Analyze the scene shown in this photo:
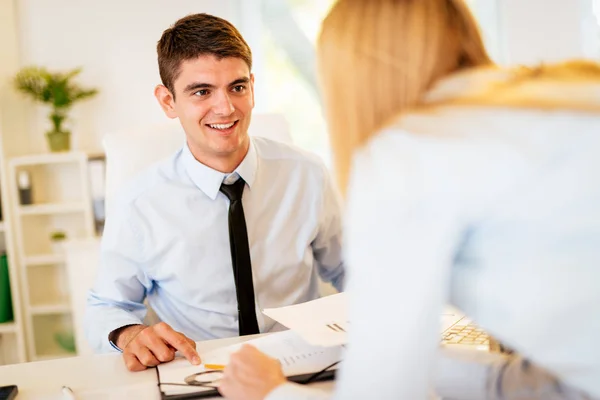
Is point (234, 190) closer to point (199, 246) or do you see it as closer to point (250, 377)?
point (199, 246)

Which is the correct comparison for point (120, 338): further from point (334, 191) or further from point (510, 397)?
point (510, 397)

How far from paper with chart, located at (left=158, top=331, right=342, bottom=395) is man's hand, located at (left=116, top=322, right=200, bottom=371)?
16 millimetres

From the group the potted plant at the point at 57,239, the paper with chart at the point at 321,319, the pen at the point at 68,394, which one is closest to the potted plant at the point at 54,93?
the potted plant at the point at 57,239

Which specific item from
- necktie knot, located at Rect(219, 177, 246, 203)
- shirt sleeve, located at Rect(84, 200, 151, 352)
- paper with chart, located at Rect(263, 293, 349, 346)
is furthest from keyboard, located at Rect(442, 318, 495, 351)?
shirt sleeve, located at Rect(84, 200, 151, 352)

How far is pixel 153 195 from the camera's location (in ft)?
5.57

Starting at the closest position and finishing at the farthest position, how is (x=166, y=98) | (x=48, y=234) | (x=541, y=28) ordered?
(x=166, y=98) < (x=48, y=234) < (x=541, y=28)

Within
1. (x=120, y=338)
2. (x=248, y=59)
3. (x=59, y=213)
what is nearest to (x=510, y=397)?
(x=120, y=338)

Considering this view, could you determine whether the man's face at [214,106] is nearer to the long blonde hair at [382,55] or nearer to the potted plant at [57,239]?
the long blonde hair at [382,55]

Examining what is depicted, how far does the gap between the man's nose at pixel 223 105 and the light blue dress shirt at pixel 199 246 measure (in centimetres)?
12

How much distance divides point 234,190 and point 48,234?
2256 mm

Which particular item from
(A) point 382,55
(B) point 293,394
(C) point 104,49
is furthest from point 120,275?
(C) point 104,49

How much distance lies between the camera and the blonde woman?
69 cm

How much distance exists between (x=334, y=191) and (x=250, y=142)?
251mm

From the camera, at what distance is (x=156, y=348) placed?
1262 millimetres
